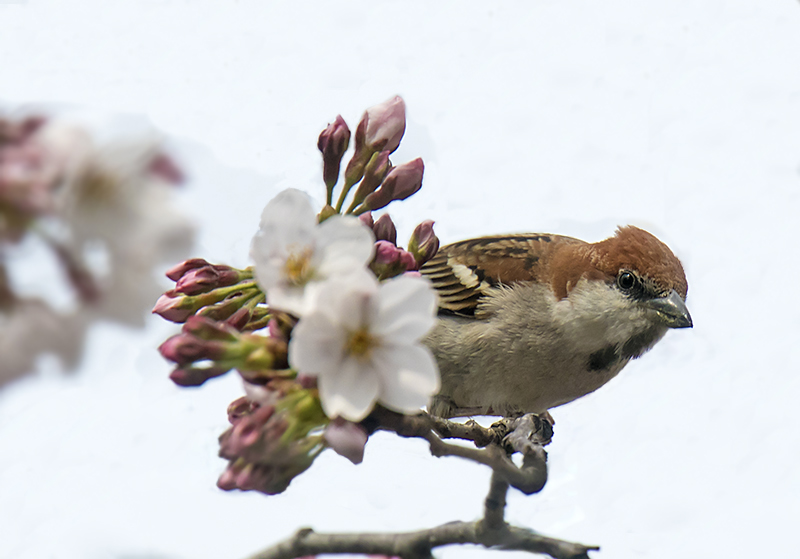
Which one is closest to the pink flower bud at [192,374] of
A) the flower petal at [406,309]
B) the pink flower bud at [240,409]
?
→ the pink flower bud at [240,409]

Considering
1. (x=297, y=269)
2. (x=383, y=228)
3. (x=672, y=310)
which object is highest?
(x=672, y=310)

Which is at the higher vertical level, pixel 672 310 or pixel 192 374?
pixel 672 310

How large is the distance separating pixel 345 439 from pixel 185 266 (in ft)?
1.05

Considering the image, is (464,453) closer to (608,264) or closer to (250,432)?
(250,432)

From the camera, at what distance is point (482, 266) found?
1521 millimetres

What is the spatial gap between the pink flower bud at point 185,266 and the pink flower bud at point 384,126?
27 cm

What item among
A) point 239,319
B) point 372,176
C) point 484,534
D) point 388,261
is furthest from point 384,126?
point 484,534

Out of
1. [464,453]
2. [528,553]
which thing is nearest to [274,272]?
[464,453]

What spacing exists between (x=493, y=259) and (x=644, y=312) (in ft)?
1.19

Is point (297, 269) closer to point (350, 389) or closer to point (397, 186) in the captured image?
point (350, 389)

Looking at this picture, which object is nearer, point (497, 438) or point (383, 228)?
point (383, 228)

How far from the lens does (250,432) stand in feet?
2.41

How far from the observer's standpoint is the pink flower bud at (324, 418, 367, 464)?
75 centimetres

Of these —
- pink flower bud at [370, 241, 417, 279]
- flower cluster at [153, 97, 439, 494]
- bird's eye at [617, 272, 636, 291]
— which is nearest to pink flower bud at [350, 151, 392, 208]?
flower cluster at [153, 97, 439, 494]
